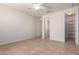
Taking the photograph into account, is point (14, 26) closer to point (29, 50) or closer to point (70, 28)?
point (29, 50)

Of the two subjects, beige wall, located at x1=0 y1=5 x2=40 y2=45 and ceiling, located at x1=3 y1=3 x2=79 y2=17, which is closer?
ceiling, located at x1=3 y1=3 x2=79 y2=17

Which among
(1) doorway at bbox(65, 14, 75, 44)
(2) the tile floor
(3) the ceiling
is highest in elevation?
(3) the ceiling

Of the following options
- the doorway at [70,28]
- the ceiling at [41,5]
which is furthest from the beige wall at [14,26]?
the doorway at [70,28]

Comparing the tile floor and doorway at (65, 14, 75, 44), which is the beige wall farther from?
doorway at (65, 14, 75, 44)

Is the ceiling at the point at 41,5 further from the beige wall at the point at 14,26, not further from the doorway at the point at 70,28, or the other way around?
the doorway at the point at 70,28

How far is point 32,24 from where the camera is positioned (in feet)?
7.87

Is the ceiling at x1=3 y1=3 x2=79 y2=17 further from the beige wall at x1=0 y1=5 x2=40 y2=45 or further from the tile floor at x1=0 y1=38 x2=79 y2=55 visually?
the tile floor at x1=0 y1=38 x2=79 y2=55

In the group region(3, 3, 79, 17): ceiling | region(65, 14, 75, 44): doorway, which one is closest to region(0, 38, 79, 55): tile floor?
region(65, 14, 75, 44): doorway

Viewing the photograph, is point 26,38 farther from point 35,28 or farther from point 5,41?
point 5,41

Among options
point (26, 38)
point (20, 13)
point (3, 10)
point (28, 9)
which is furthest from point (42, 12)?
point (3, 10)

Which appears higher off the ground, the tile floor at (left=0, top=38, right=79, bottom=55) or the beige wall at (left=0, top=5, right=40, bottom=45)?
the beige wall at (left=0, top=5, right=40, bottom=45)

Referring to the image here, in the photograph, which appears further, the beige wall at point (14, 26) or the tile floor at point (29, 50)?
the beige wall at point (14, 26)

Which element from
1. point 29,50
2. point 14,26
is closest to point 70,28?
point 29,50

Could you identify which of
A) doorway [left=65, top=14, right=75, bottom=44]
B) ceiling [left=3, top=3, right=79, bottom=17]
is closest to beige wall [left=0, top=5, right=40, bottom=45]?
ceiling [left=3, top=3, right=79, bottom=17]
